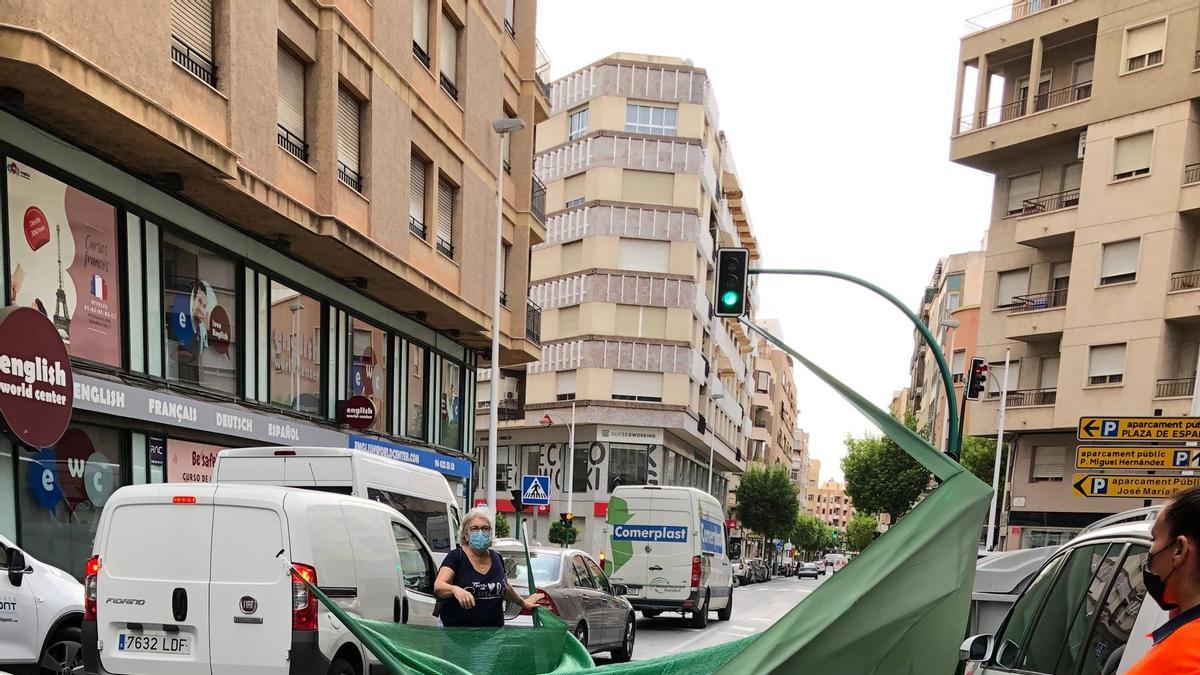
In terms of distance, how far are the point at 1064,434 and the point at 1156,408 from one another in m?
4.18

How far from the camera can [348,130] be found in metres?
19.3

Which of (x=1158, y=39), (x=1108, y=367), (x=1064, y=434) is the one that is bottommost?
(x=1064, y=434)

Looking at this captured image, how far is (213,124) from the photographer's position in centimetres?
1452

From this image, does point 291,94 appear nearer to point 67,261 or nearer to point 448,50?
point 67,261

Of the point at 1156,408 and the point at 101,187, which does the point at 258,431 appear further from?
the point at 1156,408

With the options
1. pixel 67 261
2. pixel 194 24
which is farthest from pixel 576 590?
pixel 194 24

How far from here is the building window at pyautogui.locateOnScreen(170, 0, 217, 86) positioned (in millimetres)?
14070

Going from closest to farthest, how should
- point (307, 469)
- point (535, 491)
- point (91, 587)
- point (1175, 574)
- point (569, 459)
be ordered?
1. point (1175, 574)
2. point (91, 587)
3. point (307, 469)
4. point (535, 491)
5. point (569, 459)

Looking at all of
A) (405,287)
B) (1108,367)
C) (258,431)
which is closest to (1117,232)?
(1108,367)

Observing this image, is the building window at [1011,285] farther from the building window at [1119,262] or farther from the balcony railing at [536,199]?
the balcony railing at [536,199]

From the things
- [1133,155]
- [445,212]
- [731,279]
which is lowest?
[731,279]

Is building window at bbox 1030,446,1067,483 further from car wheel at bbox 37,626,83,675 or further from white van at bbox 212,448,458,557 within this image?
car wheel at bbox 37,626,83,675

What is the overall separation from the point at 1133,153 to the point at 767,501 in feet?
157

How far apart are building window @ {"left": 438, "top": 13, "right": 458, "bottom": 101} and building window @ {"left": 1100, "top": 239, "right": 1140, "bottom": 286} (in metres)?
22.2
